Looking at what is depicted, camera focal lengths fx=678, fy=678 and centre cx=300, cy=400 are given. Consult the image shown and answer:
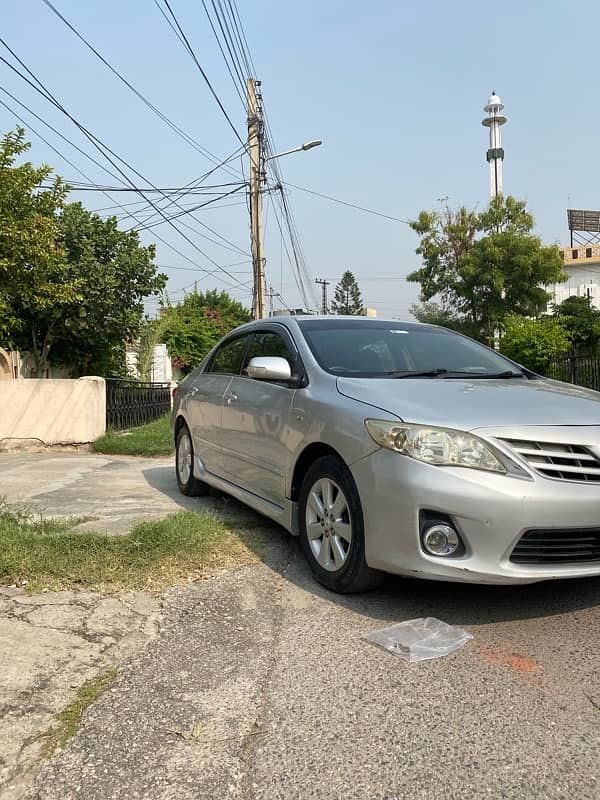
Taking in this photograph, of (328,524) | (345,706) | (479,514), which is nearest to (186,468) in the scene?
(328,524)

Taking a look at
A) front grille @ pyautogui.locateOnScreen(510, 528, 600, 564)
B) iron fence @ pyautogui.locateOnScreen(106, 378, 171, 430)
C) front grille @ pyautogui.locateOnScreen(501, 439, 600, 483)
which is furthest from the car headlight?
iron fence @ pyautogui.locateOnScreen(106, 378, 171, 430)

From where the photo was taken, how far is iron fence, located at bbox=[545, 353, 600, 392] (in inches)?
498

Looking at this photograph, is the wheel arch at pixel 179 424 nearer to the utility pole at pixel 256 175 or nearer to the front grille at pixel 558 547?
the front grille at pixel 558 547

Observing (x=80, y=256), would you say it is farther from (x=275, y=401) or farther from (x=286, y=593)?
(x=286, y=593)

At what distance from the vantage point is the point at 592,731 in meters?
2.26

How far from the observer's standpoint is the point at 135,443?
1051 centimetres

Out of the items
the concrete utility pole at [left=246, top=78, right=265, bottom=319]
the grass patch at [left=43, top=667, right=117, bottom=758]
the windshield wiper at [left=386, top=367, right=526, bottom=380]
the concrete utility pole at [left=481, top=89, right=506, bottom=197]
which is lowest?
the grass patch at [left=43, top=667, right=117, bottom=758]

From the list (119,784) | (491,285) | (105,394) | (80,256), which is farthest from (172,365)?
(119,784)

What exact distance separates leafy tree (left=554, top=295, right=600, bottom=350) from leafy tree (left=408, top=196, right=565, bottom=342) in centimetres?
248

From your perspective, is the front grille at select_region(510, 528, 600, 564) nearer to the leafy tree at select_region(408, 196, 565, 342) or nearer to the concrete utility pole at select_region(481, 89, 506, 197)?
the leafy tree at select_region(408, 196, 565, 342)

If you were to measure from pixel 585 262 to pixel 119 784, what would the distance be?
49.2 metres

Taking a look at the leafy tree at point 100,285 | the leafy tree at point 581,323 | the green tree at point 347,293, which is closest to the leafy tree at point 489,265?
the leafy tree at point 581,323

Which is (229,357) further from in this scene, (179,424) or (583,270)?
(583,270)

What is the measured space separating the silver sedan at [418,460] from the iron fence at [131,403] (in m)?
7.95
